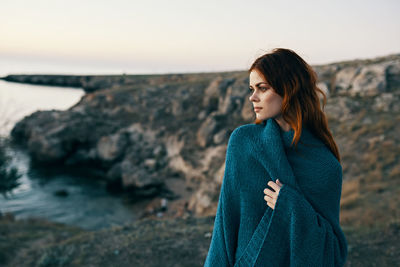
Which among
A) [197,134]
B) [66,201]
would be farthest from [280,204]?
[197,134]

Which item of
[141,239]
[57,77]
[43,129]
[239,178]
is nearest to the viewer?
[239,178]

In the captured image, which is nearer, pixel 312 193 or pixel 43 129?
pixel 312 193

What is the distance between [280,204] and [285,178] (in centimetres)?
18

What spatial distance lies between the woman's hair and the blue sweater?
91 mm

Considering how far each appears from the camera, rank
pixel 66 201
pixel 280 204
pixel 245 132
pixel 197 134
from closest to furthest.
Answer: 1. pixel 280 204
2. pixel 245 132
3. pixel 66 201
4. pixel 197 134

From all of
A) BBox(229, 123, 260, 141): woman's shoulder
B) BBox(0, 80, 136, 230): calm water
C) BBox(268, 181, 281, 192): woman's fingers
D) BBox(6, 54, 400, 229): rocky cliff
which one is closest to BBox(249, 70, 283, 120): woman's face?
BBox(229, 123, 260, 141): woman's shoulder

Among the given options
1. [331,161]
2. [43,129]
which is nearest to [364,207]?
[331,161]

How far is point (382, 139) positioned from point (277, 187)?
15.6 metres

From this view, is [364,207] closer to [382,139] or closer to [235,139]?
[382,139]

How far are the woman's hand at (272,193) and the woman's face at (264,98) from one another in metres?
0.49

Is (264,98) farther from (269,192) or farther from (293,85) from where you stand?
(269,192)

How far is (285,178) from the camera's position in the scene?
5.96 ft

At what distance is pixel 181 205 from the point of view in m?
18.9

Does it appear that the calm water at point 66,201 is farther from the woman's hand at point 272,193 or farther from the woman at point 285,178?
the woman's hand at point 272,193
